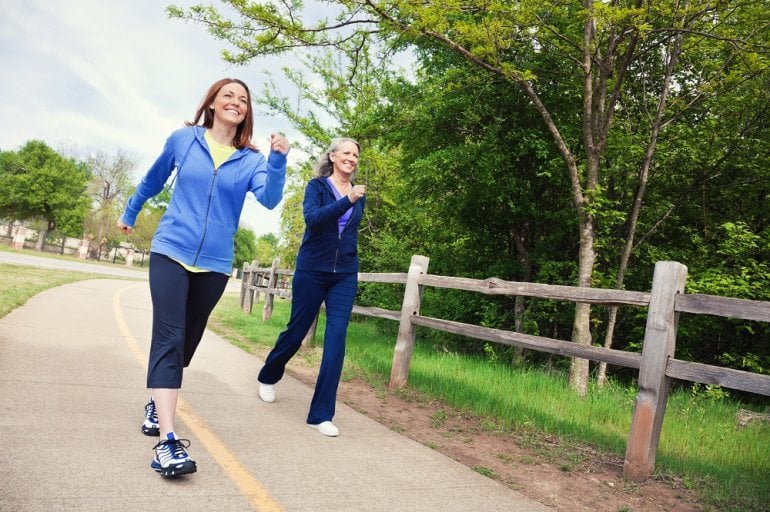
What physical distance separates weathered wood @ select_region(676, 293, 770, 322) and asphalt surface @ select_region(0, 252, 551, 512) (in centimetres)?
179

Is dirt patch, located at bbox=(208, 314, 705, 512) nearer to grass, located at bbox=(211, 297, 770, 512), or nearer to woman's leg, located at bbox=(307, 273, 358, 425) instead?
grass, located at bbox=(211, 297, 770, 512)

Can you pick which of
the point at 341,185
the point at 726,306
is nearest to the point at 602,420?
the point at 726,306

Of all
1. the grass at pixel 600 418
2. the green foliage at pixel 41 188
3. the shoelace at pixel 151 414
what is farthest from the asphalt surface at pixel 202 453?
the green foliage at pixel 41 188

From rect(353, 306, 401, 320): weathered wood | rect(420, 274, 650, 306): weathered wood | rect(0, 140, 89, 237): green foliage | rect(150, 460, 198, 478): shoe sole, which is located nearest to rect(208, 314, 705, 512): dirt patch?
rect(353, 306, 401, 320): weathered wood

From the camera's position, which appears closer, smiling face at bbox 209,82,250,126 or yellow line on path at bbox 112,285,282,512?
yellow line on path at bbox 112,285,282,512

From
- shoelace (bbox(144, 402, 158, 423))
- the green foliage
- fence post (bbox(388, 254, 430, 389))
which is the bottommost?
shoelace (bbox(144, 402, 158, 423))

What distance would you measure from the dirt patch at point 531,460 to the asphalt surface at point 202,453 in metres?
0.26

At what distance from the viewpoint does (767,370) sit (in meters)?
9.55

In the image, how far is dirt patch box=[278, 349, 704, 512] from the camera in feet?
11.9

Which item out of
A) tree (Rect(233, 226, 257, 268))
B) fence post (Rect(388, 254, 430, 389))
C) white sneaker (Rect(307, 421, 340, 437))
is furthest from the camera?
tree (Rect(233, 226, 257, 268))

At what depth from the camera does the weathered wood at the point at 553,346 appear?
4.23 metres

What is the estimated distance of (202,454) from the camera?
3297 mm

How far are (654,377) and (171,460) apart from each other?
3.25m

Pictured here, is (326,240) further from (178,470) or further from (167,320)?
(178,470)
